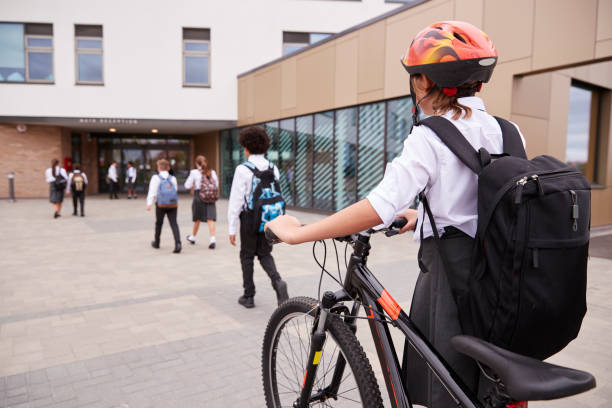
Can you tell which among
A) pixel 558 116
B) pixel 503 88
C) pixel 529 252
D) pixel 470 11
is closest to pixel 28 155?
pixel 470 11

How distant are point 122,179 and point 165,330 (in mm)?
22777

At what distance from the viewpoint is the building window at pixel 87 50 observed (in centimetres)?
1903

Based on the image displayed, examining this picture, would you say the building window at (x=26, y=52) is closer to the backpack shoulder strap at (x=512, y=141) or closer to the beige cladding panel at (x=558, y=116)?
the beige cladding panel at (x=558, y=116)

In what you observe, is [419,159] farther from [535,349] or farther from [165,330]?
[165,330]

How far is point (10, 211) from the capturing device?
14469 millimetres

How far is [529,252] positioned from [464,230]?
237 mm

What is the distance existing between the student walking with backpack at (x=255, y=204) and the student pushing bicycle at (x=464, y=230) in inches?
104

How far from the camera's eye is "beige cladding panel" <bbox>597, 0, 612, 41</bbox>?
6.86m

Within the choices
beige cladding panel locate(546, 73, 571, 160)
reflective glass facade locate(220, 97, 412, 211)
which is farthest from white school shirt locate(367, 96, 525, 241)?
reflective glass facade locate(220, 97, 412, 211)

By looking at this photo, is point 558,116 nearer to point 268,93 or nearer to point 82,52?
point 268,93

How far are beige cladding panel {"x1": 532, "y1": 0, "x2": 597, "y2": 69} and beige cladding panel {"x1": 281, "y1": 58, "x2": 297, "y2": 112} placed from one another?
8321 millimetres

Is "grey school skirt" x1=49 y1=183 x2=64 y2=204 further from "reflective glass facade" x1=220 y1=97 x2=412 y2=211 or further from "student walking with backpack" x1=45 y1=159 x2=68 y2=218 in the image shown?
"reflective glass facade" x1=220 y1=97 x2=412 y2=211

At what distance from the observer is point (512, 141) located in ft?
4.68

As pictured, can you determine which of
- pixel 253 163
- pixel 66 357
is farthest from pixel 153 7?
pixel 66 357
